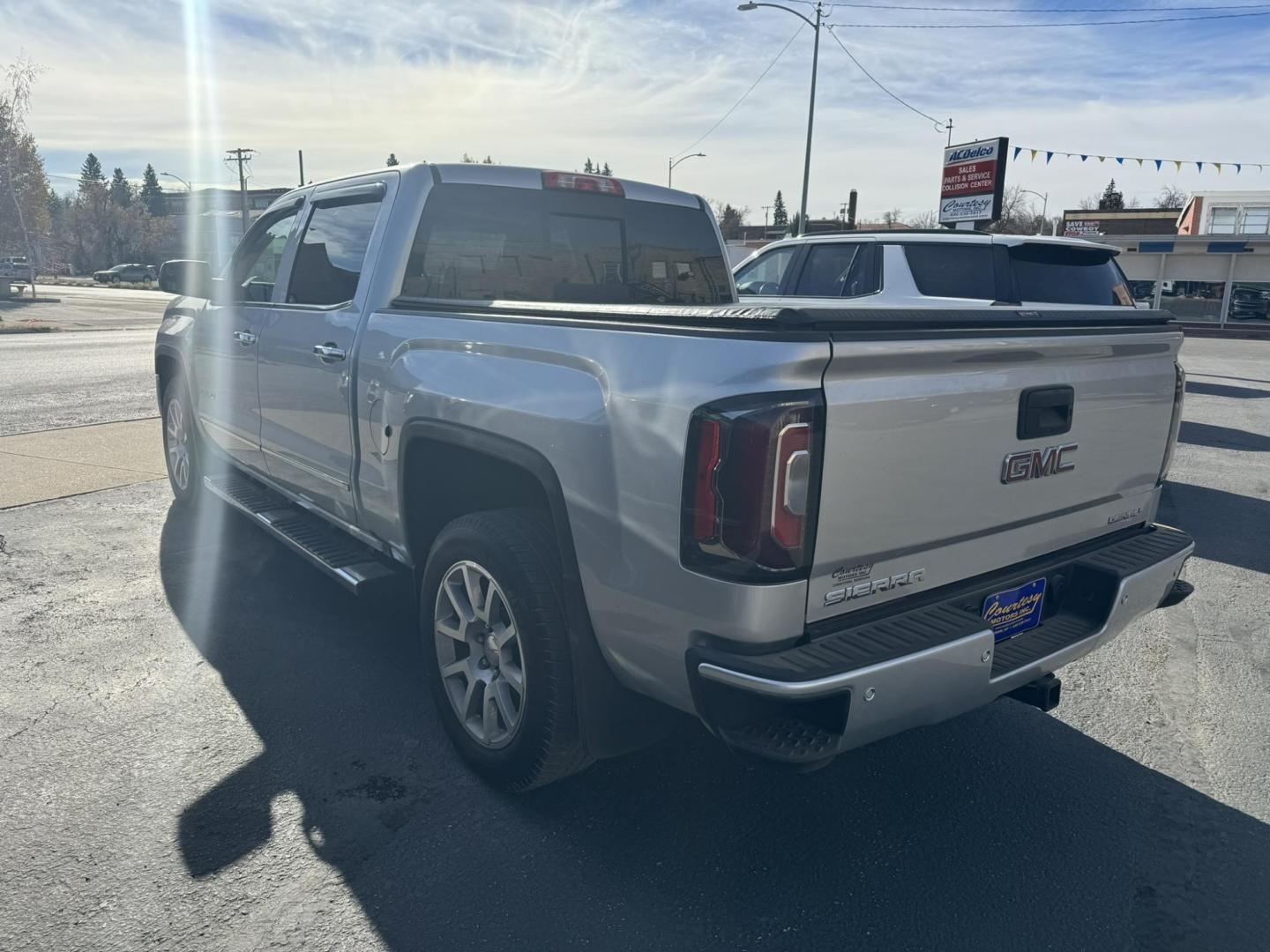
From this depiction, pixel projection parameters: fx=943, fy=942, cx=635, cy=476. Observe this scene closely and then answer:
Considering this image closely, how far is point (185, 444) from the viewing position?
6.26 metres

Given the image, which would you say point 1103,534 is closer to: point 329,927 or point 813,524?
point 813,524

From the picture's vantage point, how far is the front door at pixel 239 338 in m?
4.90

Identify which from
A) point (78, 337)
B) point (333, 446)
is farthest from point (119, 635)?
point (78, 337)

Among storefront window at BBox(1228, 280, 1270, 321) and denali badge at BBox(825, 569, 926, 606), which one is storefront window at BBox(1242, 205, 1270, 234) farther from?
denali badge at BBox(825, 569, 926, 606)

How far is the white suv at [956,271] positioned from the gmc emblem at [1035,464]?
483 centimetres

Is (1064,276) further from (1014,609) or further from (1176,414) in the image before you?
(1014,609)

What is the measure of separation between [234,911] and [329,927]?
283 mm

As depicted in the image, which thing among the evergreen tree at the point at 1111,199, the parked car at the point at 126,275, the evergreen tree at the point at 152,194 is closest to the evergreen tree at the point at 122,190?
the evergreen tree at the point at 152,194

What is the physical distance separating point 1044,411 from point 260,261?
13.9ft

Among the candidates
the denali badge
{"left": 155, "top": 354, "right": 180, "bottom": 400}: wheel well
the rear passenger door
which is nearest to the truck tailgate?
the denali badge

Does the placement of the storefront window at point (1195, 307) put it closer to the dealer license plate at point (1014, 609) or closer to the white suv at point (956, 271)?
the white suv at point (956, 271)

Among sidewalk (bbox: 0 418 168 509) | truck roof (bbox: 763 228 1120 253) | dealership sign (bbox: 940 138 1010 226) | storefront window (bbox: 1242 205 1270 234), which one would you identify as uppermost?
storefront window (bbox: 1242 205 1270 234)

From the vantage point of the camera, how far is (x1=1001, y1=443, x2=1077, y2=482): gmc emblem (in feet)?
9.18

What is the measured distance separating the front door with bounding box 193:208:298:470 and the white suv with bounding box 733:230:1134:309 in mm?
3902
